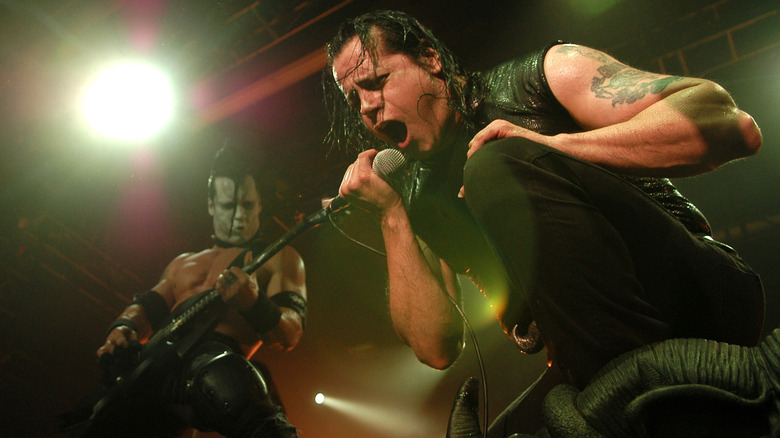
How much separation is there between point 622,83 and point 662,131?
0.90ft

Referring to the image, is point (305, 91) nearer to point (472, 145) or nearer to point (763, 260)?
point (472, 145)

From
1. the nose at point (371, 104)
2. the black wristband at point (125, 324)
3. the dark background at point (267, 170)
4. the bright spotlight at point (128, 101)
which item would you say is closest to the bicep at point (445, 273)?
the dark background at point (267, 170)

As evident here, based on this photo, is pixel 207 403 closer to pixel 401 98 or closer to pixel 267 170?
pixel 401 98

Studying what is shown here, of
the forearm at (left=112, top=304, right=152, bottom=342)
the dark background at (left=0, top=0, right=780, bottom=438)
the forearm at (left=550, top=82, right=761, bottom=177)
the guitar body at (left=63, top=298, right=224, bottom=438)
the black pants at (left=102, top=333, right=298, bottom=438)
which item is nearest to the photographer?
the forearm at (left=550, top=82, right=761, bottom=177)

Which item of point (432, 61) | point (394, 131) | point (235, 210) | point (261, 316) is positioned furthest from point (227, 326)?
point (432, 61)

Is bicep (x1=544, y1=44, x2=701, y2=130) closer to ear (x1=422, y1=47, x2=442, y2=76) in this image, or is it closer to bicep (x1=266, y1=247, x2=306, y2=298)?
ear (x1=422, y1=47, x2=442, y2=76)

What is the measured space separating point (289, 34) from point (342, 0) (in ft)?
1.78

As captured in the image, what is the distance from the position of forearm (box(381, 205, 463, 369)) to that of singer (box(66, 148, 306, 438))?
1.27 metres

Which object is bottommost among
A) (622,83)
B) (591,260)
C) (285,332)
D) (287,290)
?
(285,332)

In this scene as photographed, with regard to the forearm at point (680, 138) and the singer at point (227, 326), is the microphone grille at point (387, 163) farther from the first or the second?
the singer at point (227, 326)

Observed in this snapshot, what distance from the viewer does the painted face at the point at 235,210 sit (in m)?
4.15

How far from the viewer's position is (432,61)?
2.04 m

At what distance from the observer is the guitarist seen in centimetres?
261

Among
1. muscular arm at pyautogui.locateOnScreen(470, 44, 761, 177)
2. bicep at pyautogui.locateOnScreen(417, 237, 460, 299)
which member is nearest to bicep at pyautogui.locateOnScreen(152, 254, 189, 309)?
bicep at pyautogui.locateOnScreen(417, 237, 460, 299)
